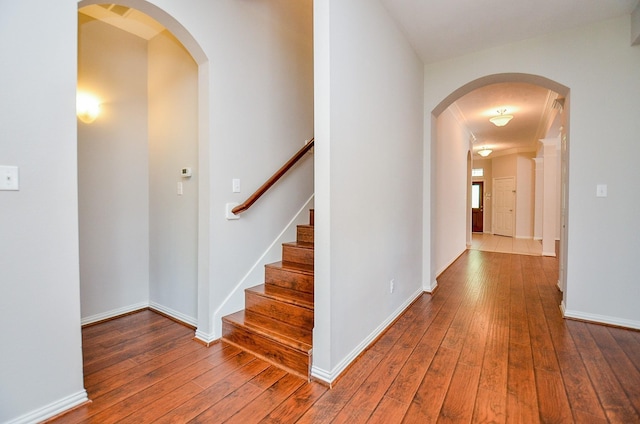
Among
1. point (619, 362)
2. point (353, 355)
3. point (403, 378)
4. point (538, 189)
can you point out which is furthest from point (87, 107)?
point (538, 189)

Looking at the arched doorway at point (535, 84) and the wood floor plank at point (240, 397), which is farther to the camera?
the arched doorway at point (535, 84)

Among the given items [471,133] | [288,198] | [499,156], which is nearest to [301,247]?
[288,198]

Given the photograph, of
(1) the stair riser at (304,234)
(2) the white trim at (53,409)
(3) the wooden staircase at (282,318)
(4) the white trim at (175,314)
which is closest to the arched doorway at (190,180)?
(4) the white trim at (175,314)

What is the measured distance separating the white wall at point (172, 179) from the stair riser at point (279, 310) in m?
0.56

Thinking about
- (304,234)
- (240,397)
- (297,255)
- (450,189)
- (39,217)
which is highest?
(450,189)

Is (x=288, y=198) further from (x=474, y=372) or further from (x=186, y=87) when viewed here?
(x=474, y=372)

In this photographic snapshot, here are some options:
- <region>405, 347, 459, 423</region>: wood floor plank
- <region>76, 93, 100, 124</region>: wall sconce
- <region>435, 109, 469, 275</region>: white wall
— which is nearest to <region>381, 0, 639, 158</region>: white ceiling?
<region>435, 109, 469, 275</region>: white wall

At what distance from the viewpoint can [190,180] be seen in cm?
273

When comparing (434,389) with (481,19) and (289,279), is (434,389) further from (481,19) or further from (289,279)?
(481,19)

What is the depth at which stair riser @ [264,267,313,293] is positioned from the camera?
2.45 metres

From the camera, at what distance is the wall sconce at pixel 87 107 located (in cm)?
267

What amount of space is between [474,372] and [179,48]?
142 inches

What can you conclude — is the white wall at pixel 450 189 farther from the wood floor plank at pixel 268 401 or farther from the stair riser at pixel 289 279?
the wood floor plank at pixel 268 401

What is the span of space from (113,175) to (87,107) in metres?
0.63
